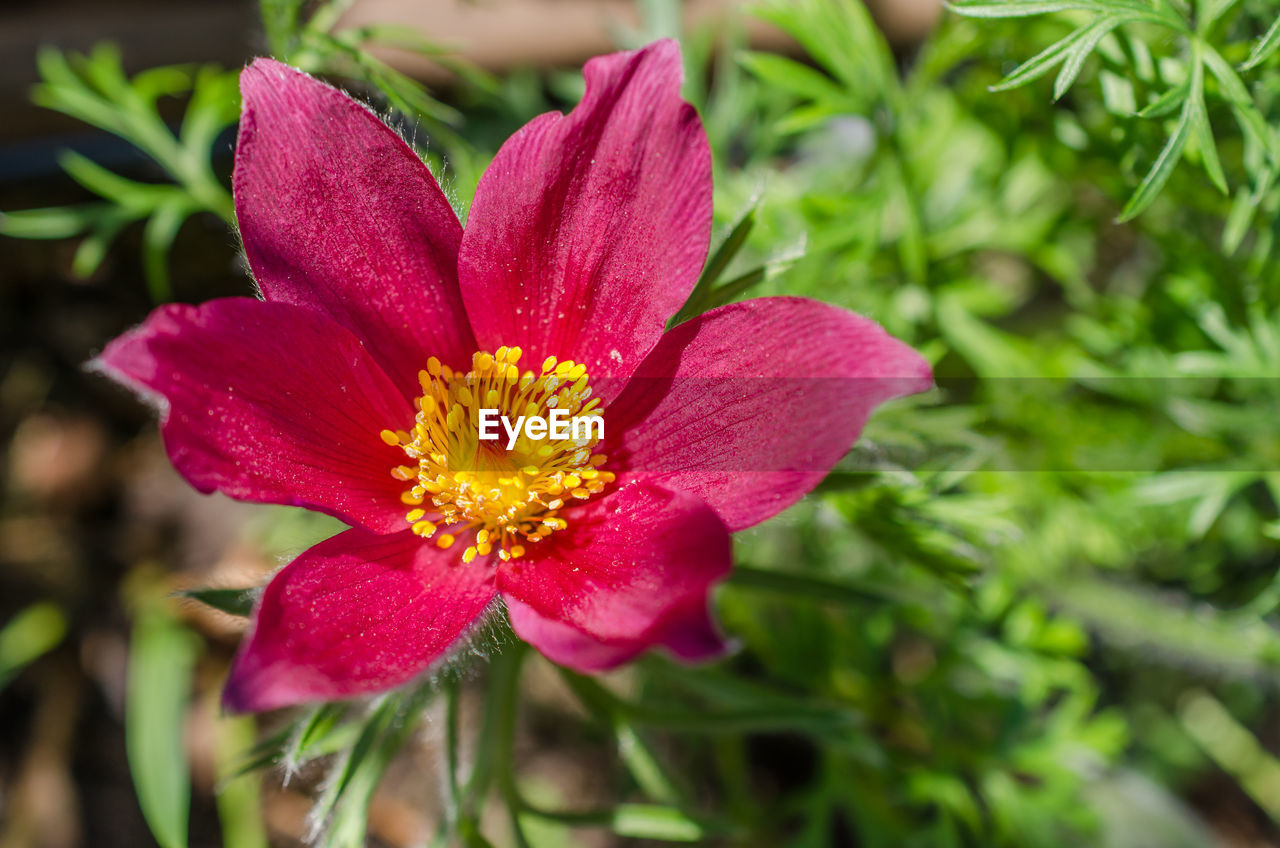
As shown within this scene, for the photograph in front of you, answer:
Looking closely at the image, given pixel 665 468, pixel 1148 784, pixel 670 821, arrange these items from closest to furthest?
pixel 665 468 < pixel 670 821 < pixel 1148 784

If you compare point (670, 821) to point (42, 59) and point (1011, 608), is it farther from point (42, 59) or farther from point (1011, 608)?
point (42, 59)

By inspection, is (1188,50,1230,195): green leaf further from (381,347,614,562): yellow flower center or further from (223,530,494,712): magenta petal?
(223,530,494,712): magenta petal

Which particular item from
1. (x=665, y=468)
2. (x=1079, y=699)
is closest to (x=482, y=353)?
(x=665, y=468)

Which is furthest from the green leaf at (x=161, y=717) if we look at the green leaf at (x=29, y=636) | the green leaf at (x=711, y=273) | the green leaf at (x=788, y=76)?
the green leaf at (x=788, y=76)

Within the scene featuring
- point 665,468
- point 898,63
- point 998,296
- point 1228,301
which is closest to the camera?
point 665,468

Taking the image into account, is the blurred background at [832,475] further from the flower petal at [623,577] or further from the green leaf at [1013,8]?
the flower petal at [623,577]

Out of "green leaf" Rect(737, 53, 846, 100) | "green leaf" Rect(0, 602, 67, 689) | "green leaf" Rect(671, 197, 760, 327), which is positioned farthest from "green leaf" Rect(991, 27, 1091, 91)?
"green leaf" Rect(0, 602, 67, 689)

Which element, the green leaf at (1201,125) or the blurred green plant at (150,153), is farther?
the blurred green plant at (150,153)

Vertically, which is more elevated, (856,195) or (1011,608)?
(856,195)

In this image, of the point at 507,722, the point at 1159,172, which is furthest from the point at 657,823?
the point at 1159,172
